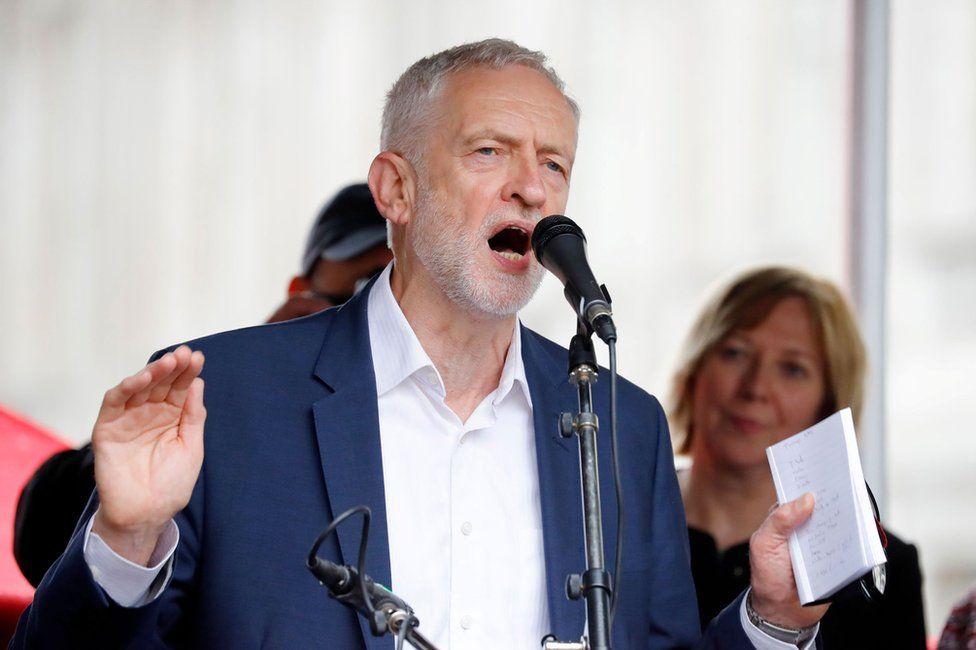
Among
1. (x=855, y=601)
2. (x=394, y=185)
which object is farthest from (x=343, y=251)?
(x=855, y=601)

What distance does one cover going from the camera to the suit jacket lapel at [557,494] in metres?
2.11

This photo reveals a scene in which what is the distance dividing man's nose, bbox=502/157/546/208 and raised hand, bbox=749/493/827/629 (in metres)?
0.65

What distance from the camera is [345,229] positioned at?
3471 mm

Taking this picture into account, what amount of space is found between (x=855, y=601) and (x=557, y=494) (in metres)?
1.26

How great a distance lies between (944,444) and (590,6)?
2223 mm

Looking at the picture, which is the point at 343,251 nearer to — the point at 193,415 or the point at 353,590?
the point at 193,415

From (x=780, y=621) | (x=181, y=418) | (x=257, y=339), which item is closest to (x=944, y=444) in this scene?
(x=780, y=621)

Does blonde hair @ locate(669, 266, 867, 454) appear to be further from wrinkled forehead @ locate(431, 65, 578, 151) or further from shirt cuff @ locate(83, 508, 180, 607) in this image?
shirt cuff @ locate(83, 508, 180, 607)

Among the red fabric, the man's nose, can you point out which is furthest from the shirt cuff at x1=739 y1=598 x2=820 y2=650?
the red fabric

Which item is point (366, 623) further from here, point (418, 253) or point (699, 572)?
point (699, 572)

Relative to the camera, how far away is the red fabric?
324cm

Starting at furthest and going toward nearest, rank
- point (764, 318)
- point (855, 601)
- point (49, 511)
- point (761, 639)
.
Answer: point (764, 318), point (855, 601), point (49, 511), point (761, 639)

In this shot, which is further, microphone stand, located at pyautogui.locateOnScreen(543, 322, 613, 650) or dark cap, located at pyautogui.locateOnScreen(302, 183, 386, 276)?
dark cap, located at pyautogui.locateOnScreen(302, 183, 386, 276)

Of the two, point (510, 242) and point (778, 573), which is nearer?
point (778, 573)
